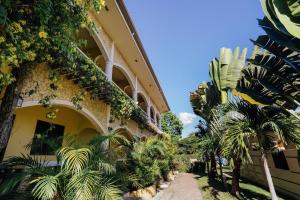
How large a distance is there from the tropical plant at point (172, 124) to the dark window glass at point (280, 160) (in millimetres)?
32454

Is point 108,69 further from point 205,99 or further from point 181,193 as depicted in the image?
point 181,193

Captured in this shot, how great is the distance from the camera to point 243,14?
780 cm

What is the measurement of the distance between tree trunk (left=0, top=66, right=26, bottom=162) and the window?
116cm

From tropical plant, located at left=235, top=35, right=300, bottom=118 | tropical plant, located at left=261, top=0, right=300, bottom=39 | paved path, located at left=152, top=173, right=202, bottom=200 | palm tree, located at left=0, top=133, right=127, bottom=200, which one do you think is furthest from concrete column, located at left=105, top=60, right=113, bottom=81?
tropical plant, located at left=261, top=0, right=300, bottom=39

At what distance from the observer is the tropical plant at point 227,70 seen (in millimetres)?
6352

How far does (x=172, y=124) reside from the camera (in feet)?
140

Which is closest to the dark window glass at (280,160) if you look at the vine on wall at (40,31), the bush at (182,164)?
the vine on wall at (40,31)

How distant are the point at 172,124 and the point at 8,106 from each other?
40640 millimetres

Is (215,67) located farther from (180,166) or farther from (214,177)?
(180,166)

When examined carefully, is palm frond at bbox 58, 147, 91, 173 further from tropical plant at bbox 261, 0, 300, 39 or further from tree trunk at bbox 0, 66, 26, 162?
tropical plant at bbox 261, 0, 300, 39

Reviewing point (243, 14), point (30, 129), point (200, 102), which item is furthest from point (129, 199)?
point (243, 14)

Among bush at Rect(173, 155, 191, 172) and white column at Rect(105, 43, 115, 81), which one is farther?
bush at Rect(173, 155, 191, 172)

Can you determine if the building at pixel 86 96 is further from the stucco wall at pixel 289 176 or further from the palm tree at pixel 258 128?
the stucco wall at pixel 289 176

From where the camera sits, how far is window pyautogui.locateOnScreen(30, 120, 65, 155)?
14.8 ft
